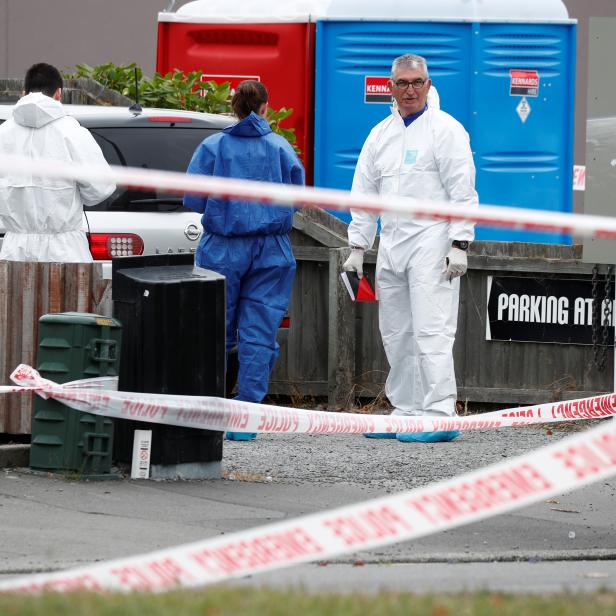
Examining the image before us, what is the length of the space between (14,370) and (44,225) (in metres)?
1.00

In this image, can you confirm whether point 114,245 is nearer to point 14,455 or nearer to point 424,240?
point 424,240

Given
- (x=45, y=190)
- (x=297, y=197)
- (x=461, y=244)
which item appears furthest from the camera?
(x=461, y=244)

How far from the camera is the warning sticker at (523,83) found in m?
12.2

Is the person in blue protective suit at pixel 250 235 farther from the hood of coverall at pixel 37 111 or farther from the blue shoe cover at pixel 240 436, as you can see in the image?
the hood of coverall at pixel 37 111

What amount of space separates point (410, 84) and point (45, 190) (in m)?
2.12

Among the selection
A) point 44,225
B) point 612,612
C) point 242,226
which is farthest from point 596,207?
point 612,612

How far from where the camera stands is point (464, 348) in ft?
32.8

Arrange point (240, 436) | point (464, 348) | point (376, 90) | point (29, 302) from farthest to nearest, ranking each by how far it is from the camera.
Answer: point (376, 90) → point (464, 348) → point (240, 436) → point (29, 302)

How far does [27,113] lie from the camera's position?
8.23 metres

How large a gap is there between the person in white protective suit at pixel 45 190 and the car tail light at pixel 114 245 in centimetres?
40

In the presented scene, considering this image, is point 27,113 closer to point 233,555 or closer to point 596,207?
point 596,207

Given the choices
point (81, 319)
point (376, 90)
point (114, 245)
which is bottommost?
point (81, 319)

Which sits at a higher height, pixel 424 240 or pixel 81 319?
pixel 424 240

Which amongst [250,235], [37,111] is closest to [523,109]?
[250,235]
